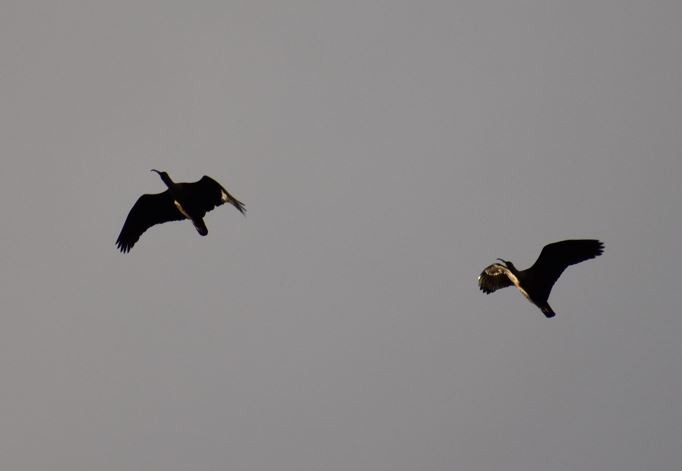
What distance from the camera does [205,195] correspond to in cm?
1759

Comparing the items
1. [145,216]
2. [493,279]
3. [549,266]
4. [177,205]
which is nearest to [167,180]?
[177,205]

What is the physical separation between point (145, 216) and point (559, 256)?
7.85 meters

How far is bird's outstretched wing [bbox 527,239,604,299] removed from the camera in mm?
17469

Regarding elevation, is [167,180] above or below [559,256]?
below

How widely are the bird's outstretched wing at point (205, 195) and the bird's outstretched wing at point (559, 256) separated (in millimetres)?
5720

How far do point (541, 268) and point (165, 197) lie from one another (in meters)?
7.11

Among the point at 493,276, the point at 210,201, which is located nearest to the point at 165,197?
the point at 210,201

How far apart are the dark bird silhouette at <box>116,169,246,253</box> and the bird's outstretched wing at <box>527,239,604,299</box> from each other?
5493 millimetres

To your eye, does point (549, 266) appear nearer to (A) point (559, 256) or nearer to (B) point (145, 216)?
(A) point (559, 256)

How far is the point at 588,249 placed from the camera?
688 inches

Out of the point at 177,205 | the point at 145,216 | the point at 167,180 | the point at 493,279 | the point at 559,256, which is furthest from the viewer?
the point at 493,279

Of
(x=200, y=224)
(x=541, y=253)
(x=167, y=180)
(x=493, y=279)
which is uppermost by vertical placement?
(x=493, y=279)

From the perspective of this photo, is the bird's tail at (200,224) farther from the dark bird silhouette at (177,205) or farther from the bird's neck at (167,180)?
the bird's neck at (167,180)

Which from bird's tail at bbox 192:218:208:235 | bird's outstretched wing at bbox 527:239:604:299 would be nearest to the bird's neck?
bird's tail at bbox 192:218:208:235
